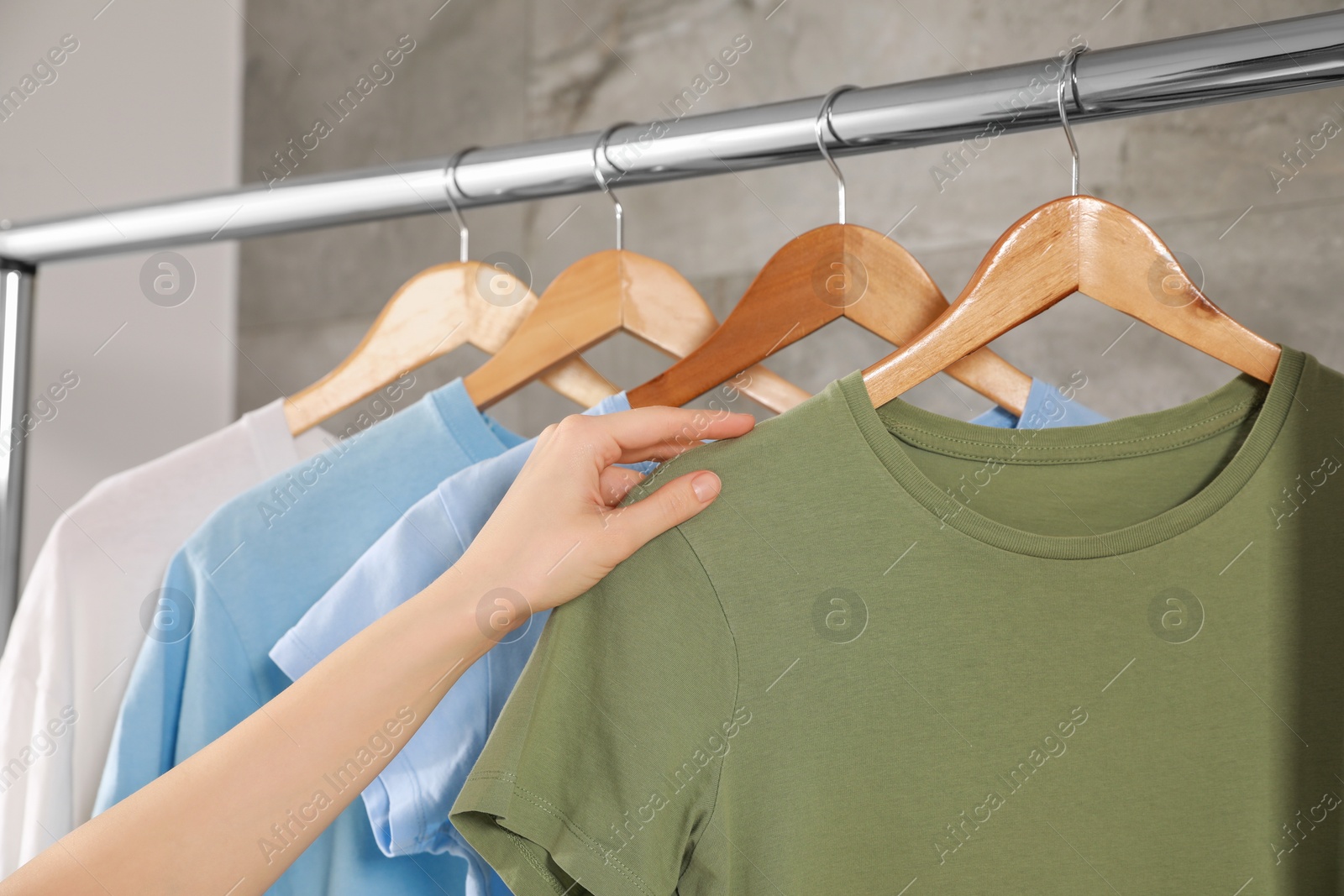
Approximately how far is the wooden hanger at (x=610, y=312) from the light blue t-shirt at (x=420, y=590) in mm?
89

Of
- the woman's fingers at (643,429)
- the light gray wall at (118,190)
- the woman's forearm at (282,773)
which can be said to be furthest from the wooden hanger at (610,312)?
the light gray wall at (118,190)

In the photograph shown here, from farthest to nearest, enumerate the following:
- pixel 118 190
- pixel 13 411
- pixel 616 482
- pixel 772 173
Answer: pixel 118 190 → pixel 772 173 → pixel 13 411 → pixel 616 482

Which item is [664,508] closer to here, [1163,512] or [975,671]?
[975,671]

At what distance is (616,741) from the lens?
0.59 meters

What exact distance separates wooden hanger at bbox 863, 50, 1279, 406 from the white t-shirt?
2.01ft

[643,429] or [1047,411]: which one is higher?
[643,429]

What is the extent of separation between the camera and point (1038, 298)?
663 mm

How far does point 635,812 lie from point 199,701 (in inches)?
15.7

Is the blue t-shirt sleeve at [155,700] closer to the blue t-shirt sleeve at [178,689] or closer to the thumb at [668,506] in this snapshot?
the blue t-shirt sleeve at [178,689]

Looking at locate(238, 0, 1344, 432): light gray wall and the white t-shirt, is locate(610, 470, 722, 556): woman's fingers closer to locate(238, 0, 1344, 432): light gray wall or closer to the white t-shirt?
the white t-shirt

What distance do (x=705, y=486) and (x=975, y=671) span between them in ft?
0.68

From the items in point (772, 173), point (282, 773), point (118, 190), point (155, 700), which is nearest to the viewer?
point (282, 773)

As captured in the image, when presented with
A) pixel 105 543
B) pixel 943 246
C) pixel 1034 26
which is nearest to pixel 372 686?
pixel 105 543

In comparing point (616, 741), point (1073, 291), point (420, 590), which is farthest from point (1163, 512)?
point (420, 590)
